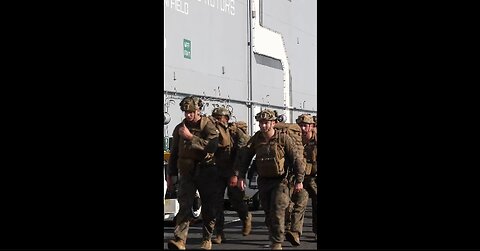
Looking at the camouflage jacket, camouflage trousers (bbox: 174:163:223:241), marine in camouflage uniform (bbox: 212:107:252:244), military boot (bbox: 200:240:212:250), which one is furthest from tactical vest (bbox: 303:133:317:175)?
military boot (bbox: 200:240:212:250)

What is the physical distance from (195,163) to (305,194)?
1.75m

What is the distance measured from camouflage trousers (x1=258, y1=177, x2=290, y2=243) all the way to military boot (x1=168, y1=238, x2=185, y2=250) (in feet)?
3.30

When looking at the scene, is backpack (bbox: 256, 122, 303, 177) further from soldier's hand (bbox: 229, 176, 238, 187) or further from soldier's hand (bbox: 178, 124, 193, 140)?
soldier's hand (bbox: 178, 124, 193, 140)

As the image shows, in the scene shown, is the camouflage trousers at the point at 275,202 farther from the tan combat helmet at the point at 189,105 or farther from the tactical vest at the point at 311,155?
the tactical vest at the point at 311,155

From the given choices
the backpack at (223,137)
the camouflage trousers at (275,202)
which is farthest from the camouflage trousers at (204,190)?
the backpack at (223,137)

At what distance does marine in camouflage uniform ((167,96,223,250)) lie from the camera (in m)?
9.56

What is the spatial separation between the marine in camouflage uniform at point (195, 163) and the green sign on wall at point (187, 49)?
461 centimetres

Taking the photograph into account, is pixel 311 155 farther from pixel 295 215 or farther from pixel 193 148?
pixel 193 148

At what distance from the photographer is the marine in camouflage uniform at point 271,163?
9516 mm

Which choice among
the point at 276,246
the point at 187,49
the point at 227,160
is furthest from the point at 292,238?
the point at 187,49

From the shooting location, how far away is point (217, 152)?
10.3 meters
